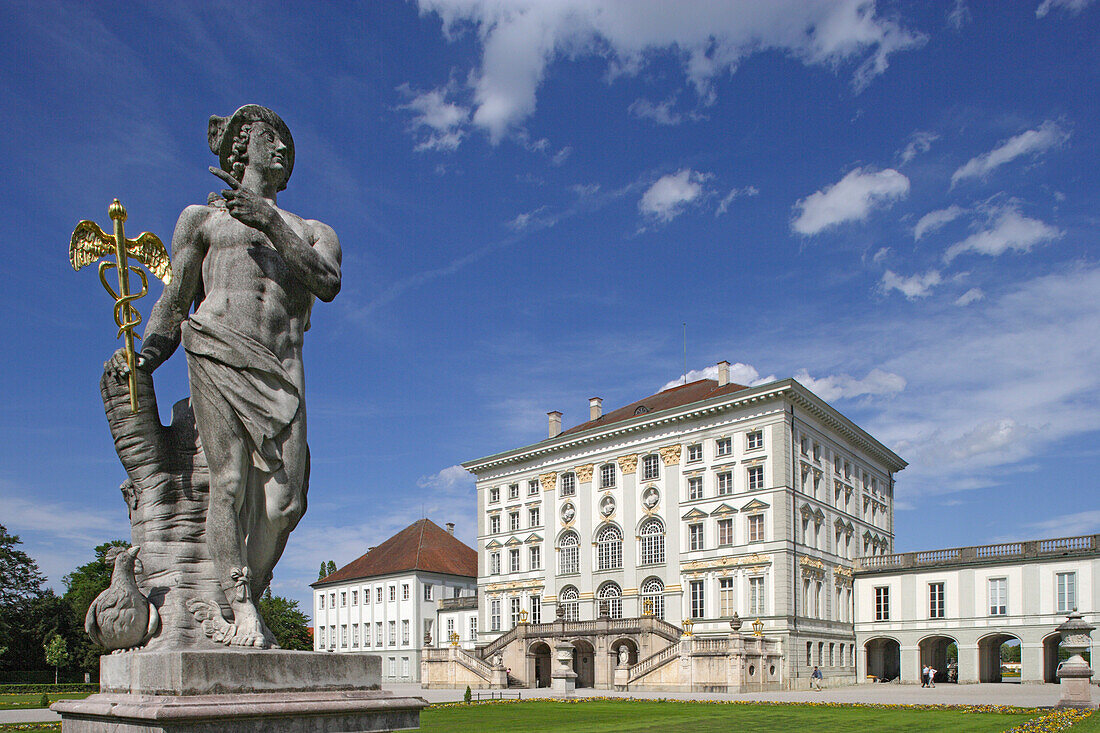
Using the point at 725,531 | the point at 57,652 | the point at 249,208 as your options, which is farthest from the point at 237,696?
the point at 57,652

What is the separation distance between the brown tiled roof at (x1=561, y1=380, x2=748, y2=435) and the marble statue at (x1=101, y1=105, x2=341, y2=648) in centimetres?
4792

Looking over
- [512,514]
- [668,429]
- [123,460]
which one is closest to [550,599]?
[512,514]

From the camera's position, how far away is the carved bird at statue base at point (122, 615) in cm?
365

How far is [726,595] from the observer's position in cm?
4756

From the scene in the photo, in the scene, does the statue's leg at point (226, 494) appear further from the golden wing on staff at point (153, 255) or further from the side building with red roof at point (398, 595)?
the side building with red roof at point (398, 595)

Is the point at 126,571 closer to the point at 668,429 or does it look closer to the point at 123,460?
the point at 123,460

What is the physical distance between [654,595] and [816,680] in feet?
31.7

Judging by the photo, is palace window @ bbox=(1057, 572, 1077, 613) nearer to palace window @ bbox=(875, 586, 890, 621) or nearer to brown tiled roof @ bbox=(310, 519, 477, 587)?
palace window @ bbox=(875, 586, 890, 621)

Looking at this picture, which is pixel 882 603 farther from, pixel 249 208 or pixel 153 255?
pixel 249 208

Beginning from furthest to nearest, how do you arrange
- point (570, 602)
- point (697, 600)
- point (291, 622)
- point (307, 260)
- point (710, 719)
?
point (291, 622) → point (570, 602) → point (697, 600) → point (710, 719) → point (307, 260)

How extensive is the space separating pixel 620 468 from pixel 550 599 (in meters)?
9.07

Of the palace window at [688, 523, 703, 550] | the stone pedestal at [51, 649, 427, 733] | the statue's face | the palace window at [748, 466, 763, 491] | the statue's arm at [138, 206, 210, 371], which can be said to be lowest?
the palace window at [688, 523, 703, 550]

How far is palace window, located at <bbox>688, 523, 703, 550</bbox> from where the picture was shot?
→ 4922cm

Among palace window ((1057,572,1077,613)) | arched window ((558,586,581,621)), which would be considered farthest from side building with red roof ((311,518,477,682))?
palace window ((1057,572,1077,613))
